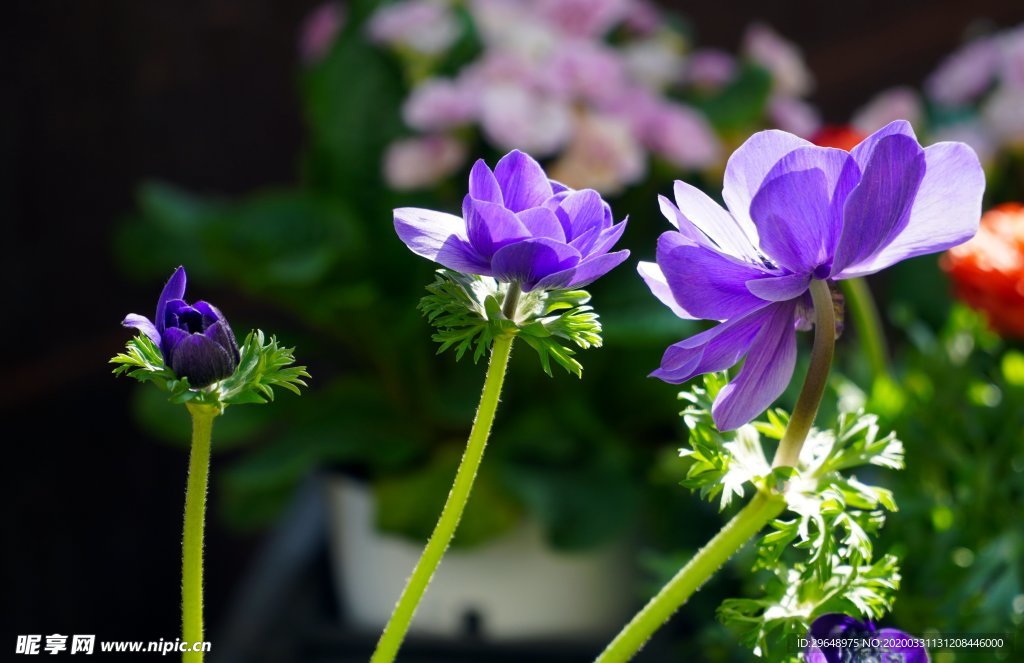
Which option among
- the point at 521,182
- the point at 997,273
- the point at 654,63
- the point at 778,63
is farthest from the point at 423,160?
the point at 521,182

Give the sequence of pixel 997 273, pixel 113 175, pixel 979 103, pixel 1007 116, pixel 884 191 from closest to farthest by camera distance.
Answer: pixel 884 191
pixel 997 273
pixel 1007 116
pixel 979 103
pixel 113 175

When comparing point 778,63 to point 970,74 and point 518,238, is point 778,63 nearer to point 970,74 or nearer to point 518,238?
point 970,74

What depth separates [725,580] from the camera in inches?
27.6

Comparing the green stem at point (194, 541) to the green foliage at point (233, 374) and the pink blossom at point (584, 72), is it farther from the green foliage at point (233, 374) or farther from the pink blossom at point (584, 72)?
the pink blossom at point (584, 72)

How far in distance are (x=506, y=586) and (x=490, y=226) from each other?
0.75 m

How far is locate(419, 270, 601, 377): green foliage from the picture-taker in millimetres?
209

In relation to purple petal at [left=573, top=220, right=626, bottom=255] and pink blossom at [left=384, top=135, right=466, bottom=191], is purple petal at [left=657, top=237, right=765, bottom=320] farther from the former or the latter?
pink blossom at [left=384, top=135, right=466, bottom=191]

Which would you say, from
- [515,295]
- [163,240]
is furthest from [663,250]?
[163,240]

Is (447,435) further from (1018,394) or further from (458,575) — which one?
(1018,394)

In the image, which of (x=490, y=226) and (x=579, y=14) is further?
(x=579, y=14)

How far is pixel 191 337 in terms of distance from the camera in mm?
199

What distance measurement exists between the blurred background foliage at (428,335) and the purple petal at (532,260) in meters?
0.53

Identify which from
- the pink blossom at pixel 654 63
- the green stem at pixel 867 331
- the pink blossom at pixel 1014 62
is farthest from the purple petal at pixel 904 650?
the pink blossom at pixel 654 63

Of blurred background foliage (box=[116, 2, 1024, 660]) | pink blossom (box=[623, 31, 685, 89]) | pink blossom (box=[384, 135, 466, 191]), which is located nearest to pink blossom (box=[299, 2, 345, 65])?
blurred background foliage (box=[116, 2, 1024, 660])
